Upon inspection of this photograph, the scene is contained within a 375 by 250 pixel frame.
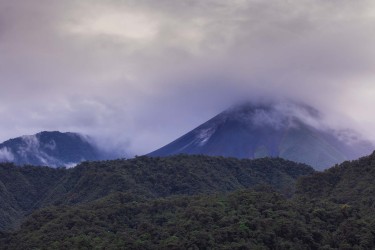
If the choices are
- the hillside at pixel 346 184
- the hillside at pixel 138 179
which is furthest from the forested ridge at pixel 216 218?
the hillside at pixel 138 179

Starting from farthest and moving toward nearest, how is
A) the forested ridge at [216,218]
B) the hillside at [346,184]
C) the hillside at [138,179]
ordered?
the hillside at [138,179] < the hillside at [346,184] < the forested ridge at [216,218]

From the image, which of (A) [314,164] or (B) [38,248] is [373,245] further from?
(A) [314,164]

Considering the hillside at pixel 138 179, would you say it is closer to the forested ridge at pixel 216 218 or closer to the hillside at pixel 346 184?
the forested ridge at pixel 216 218

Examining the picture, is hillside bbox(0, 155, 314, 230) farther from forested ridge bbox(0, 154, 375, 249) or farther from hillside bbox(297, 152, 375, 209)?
hillside bbox(297, 152, 375, 209)

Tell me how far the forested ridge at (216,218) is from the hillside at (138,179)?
398 millimetres

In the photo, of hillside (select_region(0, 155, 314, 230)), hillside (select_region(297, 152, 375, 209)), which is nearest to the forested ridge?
hillside (select_region(297, 152, 375, 209))

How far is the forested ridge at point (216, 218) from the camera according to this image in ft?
172

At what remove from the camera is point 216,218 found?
2234 inches

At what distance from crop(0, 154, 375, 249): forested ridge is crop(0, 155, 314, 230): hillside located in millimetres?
398

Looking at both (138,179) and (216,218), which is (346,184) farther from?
(138,179)

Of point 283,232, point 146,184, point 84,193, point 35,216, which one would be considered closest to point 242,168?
point 146,184

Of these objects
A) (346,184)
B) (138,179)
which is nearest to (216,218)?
(346,184)

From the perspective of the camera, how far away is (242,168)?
10162 cm

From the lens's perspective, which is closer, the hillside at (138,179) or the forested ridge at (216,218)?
the forested ridge at (216,218)
